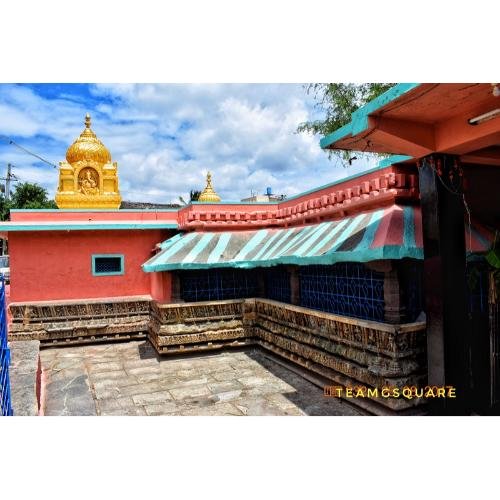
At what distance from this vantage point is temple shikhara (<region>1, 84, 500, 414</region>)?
4637 mm

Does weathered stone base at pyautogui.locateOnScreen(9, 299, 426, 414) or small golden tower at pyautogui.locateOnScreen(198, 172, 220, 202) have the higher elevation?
small golden tower at pyautogui.locateOnScreen(198, 172, 220, 202)

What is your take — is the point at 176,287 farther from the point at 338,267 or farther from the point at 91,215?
the point at 338,267

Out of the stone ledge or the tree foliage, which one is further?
the tree foliage

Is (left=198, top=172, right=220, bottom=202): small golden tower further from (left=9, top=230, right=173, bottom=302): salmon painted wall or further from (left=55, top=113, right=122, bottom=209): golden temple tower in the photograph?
(left=9, top=230, right=173, bottom=302): salmon painted wall

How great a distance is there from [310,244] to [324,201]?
1087 mm

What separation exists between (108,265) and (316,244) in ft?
20.7

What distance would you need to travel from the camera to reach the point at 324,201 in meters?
7.27

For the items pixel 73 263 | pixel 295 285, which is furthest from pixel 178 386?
pixel 73 263

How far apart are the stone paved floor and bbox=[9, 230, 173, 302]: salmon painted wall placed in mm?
1891

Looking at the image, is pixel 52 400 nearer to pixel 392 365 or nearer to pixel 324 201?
pixel 392 365

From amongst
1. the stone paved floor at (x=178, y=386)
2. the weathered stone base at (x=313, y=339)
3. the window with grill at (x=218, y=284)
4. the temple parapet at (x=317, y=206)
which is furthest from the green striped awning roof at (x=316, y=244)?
the stone paved floor at (x=178, y=386)

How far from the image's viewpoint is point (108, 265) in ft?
34.9

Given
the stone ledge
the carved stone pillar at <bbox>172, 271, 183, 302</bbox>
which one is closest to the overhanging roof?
the stone ledge

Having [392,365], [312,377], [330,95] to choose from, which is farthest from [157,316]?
[330,95]
